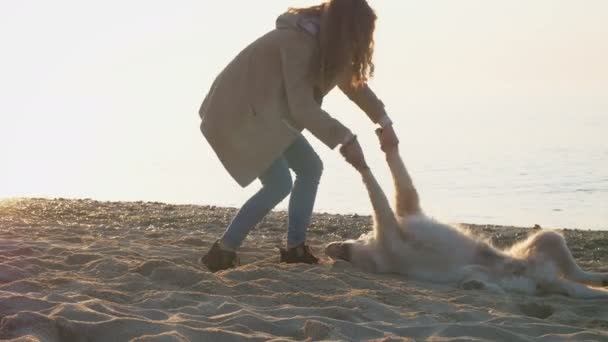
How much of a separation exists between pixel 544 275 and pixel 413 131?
77.1 feet

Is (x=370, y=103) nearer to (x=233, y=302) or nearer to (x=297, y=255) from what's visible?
(x=297, y=255)

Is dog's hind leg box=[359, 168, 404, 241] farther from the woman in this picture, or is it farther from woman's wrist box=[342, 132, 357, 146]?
woman's wrist box=[342, 132, 357, 146]

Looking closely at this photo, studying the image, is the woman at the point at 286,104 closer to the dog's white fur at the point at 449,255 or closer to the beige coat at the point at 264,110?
Answer: the beige coat at the point at 264,110

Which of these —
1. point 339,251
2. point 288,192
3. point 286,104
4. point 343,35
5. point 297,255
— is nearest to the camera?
point 343,35

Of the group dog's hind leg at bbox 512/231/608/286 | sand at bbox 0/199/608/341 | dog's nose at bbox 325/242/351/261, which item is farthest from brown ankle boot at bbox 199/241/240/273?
dog's hind leg at bbox 512/231/608/286

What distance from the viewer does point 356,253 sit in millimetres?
5113

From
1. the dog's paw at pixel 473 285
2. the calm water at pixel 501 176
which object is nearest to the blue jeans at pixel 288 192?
the dog's paw at pixel 473 285

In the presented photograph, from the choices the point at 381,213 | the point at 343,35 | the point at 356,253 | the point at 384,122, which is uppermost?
the point at 343,35

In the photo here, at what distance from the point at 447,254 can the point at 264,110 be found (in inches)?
55.9

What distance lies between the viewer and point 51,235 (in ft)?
20.0

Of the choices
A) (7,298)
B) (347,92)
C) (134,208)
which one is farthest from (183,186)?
(7,298)

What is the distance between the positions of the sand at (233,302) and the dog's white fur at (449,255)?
0.46ft

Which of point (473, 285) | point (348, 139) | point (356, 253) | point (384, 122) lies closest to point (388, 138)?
point (384, 122)

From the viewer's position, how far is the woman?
449 cm
